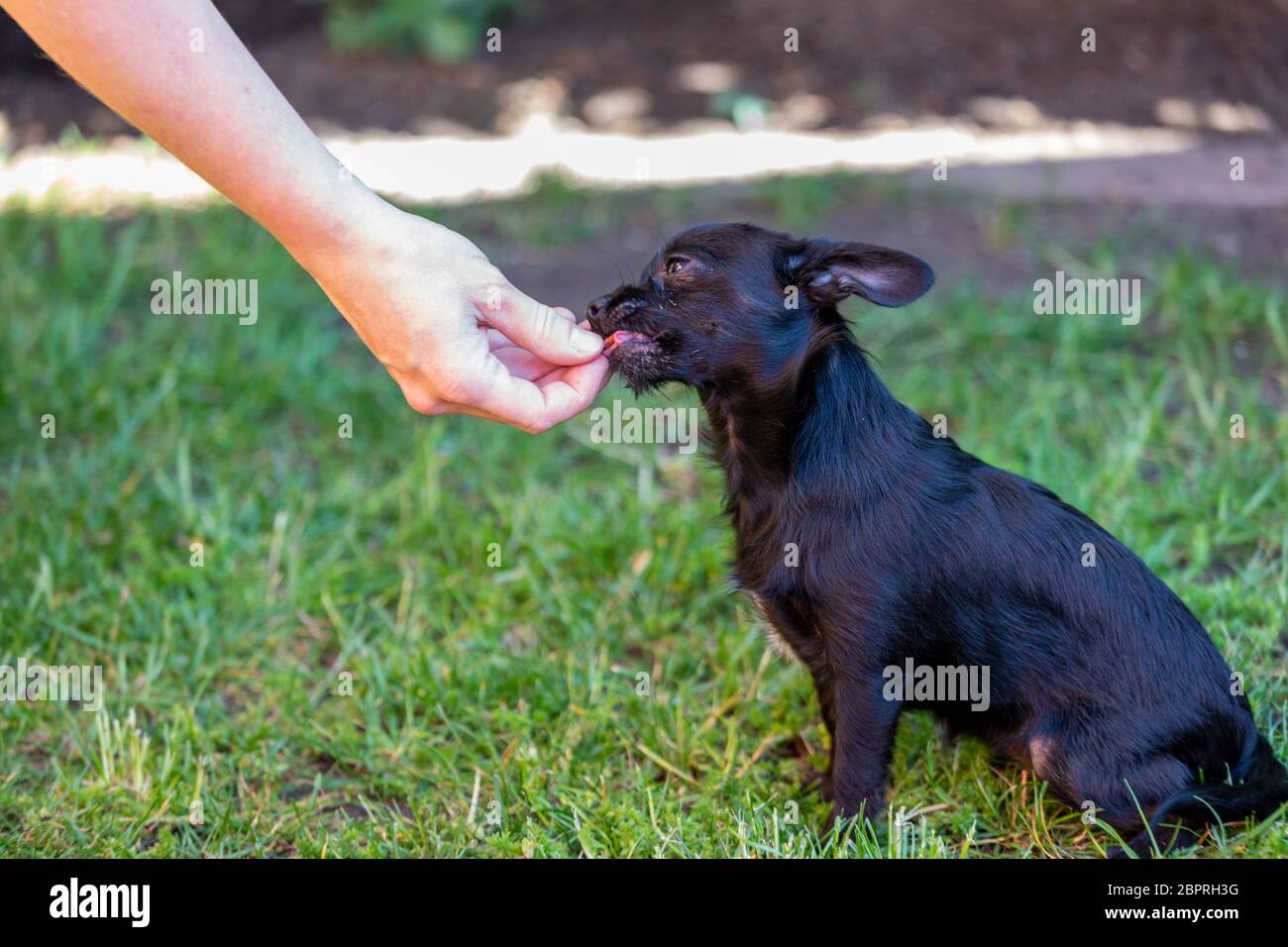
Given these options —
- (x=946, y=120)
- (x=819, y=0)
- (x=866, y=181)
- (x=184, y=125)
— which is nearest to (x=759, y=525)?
(x=184, y=125)

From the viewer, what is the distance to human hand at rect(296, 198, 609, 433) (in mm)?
2988

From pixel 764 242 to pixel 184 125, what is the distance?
1.35 m

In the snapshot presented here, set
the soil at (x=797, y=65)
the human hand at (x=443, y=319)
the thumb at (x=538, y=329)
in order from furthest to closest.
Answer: the soil at (x=797, y=65) → the thumb at (x=538, y=329) → the human hand at (x=443, y=319)

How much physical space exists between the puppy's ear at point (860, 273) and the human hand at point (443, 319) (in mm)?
547

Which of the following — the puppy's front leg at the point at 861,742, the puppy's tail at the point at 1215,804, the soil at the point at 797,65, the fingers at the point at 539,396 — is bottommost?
the puppy's tail at the point at 1215,804

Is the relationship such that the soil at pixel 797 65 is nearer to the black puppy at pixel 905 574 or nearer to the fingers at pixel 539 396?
the black puppy at pixel 905 574

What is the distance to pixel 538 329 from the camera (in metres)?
3.17

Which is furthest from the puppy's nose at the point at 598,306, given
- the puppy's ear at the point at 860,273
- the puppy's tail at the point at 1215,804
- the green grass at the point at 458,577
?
the puppy's tail at the point at 1215,804

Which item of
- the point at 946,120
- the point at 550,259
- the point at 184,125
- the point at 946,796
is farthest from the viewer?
the point at 946,120

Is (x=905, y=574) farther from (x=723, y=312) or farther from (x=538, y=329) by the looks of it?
(x=538, y=329)

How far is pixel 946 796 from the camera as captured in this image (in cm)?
345

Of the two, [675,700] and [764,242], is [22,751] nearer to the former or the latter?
[675,700]

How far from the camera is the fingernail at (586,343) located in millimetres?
3199

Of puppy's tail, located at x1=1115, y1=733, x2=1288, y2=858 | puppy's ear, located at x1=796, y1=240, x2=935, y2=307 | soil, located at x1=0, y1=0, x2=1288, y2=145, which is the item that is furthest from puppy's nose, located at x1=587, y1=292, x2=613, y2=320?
soil, located at x1=0, y1=0, x2=1288, y2=145
